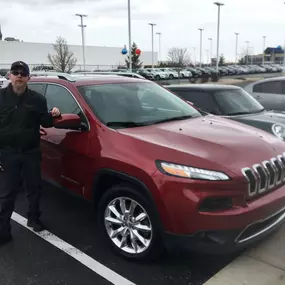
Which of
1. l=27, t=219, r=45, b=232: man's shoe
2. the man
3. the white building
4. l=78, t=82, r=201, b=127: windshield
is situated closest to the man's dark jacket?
the man

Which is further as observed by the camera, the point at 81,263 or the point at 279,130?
the point at 279,130

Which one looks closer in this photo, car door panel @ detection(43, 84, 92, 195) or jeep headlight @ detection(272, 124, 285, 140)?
car door panel @ detection(43, 84, 92, 195)

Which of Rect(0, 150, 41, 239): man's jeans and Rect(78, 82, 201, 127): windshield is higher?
Rect(78, 82, 201, 127): windshield

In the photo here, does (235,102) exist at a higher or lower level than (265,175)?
higher

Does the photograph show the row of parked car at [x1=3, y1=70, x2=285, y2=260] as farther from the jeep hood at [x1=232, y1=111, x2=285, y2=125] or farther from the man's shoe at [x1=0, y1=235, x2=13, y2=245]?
the jeep hood at [x1=232, y1=111, x2=285, y2=125]

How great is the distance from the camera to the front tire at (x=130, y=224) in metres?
3.20

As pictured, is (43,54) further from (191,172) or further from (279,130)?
(191,172)

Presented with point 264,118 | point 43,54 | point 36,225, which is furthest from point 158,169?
point 43,54

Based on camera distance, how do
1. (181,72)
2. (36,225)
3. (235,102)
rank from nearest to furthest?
1. (36,225)
2. (235,102)
3. (181,72)

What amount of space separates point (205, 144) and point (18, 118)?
1818mm

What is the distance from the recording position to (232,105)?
22.9 ft

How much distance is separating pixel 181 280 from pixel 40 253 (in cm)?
141

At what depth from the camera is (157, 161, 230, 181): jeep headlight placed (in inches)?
115

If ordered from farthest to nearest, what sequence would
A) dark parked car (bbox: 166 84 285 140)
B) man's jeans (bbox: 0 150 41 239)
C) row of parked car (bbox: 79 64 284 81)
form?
row of parked car (bbox: 79 64 284 81) → dark parked car (bbox: 166 84 285 140) → man's jeans (bbox: 0 150 41 239)
